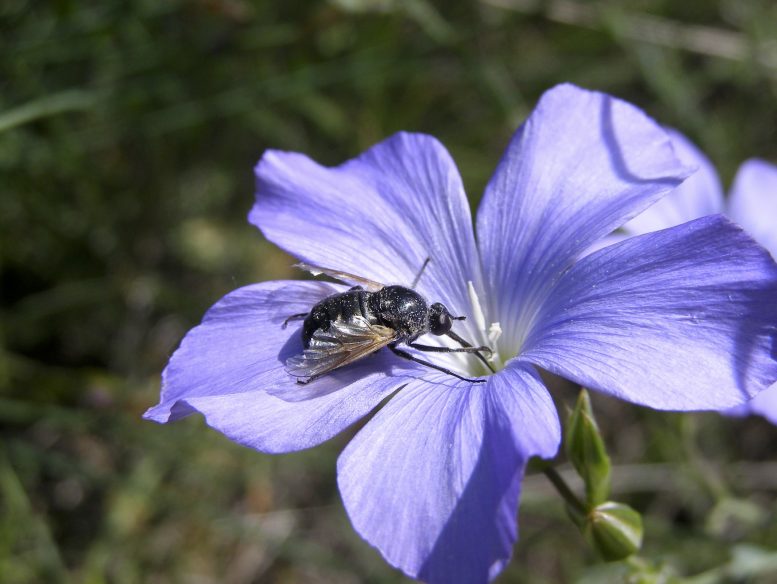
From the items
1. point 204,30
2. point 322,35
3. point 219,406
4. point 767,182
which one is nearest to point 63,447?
point 204,30

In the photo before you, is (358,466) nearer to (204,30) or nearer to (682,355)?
(682,355)

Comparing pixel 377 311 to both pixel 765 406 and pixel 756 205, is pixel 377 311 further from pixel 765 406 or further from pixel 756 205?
pixel 756 205

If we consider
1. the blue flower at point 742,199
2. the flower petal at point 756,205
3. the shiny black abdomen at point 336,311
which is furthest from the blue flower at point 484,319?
the flower petal at point 756,205

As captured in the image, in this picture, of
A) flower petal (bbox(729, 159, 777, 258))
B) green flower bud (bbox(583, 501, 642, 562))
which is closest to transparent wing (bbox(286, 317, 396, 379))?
green flower bud (bbox(583, 501, 642, 562))

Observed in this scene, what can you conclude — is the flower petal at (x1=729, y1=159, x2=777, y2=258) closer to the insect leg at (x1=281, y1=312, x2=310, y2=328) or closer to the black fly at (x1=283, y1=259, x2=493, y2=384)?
the black fly at (x1=283, y1=259, x2=493, y2=384)

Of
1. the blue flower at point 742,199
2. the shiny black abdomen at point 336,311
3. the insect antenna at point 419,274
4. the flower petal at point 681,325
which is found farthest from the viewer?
A: the blue flower at point 742,199

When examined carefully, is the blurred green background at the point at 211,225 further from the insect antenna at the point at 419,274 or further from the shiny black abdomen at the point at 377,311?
the shiny black abdomen at the point at 377,311
